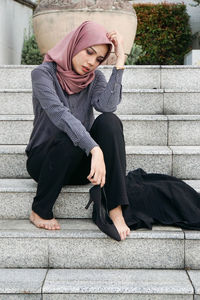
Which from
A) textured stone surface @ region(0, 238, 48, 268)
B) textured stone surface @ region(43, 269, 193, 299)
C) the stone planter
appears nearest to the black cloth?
textured stone surface @ region(43, 269, 193, 299)

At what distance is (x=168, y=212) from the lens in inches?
103

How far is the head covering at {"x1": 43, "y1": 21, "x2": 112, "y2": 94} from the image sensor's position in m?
2.45

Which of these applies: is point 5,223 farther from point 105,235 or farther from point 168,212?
point 168,212

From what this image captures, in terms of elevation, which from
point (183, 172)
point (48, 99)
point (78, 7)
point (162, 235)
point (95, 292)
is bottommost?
point (95, 292)

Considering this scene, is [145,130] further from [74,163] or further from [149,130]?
[74,163]

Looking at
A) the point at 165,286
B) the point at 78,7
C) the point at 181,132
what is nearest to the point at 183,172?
the point at 181,132

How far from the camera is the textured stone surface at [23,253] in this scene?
246 cm

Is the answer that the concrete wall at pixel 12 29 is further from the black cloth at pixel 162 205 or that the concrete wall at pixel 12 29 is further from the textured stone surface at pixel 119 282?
the textured stone surface at pixel 119 282

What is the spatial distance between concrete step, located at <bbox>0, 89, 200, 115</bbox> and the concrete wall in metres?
1.62

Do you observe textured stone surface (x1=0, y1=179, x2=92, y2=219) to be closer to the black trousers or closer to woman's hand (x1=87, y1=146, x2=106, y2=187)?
the black trousers

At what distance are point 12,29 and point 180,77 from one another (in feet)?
9.21

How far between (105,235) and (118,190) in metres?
0.27

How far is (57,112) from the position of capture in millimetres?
2463

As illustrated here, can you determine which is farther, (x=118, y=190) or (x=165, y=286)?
(x=118, y=190)
